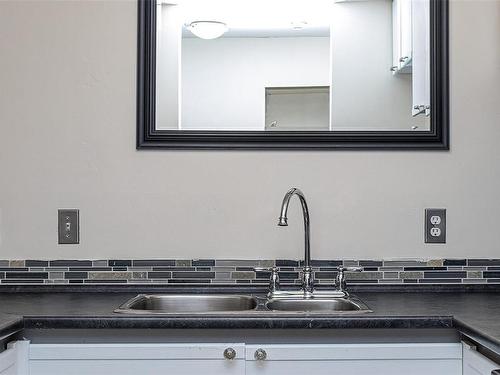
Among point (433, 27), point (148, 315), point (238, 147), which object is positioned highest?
point (433, 27)

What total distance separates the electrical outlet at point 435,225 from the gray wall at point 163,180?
3 centimetres

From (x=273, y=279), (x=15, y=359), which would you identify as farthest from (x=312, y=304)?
(x=15, y=359)

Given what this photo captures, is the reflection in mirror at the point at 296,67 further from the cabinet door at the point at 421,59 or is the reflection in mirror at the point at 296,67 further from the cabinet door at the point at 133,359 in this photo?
the cabinet door at the point at 133,359

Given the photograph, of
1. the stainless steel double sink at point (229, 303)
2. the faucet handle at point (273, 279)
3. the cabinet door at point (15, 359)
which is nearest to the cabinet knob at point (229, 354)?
the stainless steel double sink at point (229, 303)

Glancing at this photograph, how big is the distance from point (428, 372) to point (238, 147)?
972 millimetres

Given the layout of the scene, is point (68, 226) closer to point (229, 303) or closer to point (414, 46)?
point (229, 303)

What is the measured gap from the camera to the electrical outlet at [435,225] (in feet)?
7.01

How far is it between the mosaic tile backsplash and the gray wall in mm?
34

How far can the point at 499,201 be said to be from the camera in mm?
2154

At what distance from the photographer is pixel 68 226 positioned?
2.13m

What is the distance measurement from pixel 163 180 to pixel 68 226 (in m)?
0.37

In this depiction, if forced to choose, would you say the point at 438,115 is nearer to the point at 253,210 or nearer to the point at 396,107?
the point at 396,107

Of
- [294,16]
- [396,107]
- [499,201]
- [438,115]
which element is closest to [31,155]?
[294,16]

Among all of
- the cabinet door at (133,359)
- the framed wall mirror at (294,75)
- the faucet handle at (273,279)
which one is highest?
the framed wall mirror at (294,75)
